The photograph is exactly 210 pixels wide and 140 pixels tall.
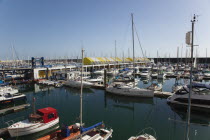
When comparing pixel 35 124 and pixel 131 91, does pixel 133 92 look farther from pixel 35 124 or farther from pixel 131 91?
pixel 35 124

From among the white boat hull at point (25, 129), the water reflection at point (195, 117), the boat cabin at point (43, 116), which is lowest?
the water reflection at point (195, 117)

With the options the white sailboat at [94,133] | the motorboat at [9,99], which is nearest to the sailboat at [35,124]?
the white sailboat at [94,133]

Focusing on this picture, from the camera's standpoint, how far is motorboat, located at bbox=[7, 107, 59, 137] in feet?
46.2

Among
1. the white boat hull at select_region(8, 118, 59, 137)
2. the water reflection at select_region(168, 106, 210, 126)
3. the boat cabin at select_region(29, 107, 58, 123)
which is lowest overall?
the water reflection at select_region(168, 106, 210, 126)

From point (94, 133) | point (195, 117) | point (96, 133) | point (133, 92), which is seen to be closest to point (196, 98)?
point (195, 117)

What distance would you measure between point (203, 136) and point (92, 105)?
56.2 ft

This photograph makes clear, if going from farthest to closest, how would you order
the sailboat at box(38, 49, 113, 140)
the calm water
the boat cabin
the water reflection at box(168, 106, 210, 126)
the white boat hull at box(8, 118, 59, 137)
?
the water reflection at box(168, 106, 210, 126)
the calm water
the boat cabin
the white boat hull at box(8, 118, 59, 137)
the sailboat at box(38, 49, 113, 140)

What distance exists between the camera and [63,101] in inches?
1089

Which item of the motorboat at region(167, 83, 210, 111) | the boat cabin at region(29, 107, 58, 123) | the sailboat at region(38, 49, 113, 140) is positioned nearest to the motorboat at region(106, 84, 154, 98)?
the motorboat at region(167, 83, 210, 111)

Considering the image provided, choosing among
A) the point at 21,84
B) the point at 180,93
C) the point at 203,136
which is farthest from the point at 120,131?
the point at 21,84

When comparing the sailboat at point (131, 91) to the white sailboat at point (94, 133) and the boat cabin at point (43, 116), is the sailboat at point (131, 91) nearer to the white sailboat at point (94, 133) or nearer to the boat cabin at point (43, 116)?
the white sailboat at point (94, 133)

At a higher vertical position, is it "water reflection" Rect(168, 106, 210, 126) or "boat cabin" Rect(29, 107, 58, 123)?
"boat cabin" Rect(29, 107, 58, 123)

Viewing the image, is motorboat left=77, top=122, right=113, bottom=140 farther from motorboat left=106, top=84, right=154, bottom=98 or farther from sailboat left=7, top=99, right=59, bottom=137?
motorboat left=106, top=84, right=154, bottom=98

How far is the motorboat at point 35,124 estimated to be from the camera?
14070 mm
